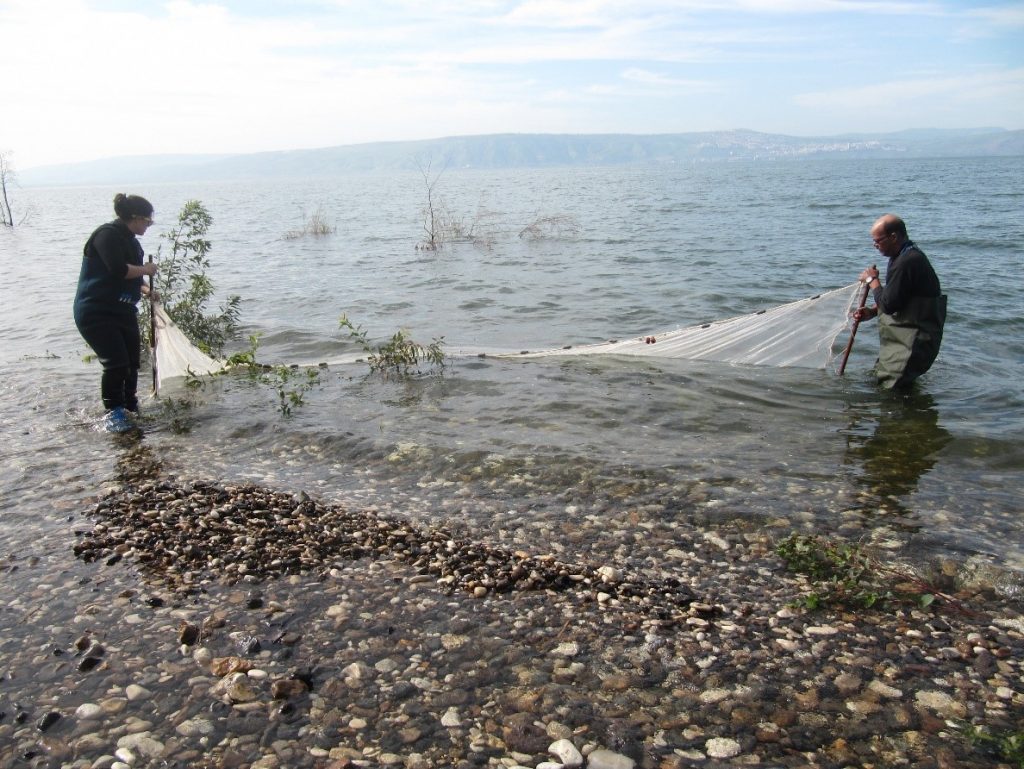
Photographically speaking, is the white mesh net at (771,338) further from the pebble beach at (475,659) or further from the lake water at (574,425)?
the pebble beach at (475,659)

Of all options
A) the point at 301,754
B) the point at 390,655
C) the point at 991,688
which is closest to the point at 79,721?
the point at 301,754

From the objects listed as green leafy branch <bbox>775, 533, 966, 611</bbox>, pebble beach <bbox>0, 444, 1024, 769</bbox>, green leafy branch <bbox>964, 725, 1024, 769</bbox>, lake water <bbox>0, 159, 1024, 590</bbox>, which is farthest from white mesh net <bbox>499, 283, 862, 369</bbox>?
green leafy branch <bbox>964, 725, 1024, 769</bbox>

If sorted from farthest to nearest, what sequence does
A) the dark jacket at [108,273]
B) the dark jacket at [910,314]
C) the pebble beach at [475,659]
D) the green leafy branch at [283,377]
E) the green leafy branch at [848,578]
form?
1. the green leafy branch at [283,377]
2. the dark jacket at [910,314]
3. the dark jacket at [108,273]
4. the green leafy branch at [848,578]
5. the pebble beach at [475,659]

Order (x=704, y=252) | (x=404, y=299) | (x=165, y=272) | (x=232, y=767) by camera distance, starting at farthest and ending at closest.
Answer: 1. (x=704, y=252)
2. (x=404, y=299)
3. (x=165, y=272)
4. (x=232, y=767)

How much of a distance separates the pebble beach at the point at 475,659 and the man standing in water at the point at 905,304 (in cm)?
514

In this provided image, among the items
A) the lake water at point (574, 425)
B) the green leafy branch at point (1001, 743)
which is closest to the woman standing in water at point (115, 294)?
the lake water at point (574, 425)

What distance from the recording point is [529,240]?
35.8 m

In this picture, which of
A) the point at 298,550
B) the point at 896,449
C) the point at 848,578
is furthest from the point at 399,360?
the point at 848,578

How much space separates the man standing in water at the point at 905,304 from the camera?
9.73 meters

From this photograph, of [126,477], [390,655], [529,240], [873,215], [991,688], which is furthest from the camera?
[873,215]

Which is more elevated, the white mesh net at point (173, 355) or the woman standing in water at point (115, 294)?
the woman standing in water at point (115, 294)

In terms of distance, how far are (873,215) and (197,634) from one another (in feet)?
152

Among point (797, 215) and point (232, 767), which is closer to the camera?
point (232, 767)

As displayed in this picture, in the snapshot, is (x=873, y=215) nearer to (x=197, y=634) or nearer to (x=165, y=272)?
(x=165, y=272)
